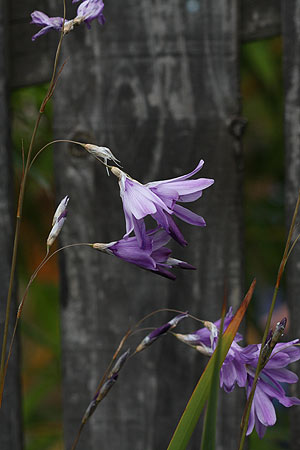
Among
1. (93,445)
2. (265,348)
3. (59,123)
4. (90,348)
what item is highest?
(59,123)

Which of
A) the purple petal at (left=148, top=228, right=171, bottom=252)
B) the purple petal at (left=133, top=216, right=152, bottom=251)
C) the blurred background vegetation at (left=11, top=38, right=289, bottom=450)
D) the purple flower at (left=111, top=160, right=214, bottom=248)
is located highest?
the purple flower at (left=111, top=160, right=214, bottom=248)

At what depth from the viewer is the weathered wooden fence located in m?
1.13

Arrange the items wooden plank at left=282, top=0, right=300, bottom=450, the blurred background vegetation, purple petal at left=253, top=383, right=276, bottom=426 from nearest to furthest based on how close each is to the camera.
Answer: purple petal at left=253, top=383, right=276, bottom=426 → wooden plank at left=282, top=0, right=300, bottom=450 → the blurred background vegetation

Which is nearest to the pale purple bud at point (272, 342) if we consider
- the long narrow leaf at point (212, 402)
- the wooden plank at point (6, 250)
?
the long narrow leaf at point (212, 402)

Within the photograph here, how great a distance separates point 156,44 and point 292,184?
12.1 inches

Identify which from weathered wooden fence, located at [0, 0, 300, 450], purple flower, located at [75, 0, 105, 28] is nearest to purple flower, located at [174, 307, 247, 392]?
purple flower, located at [75, 0, 105, 28]

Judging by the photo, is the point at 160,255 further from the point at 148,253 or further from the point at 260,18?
the point at 260,18

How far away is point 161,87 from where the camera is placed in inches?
45.0

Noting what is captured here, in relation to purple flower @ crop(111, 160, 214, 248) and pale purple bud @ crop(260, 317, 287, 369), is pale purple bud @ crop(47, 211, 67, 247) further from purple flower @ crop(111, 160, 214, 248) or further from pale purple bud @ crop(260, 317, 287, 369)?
pale purple bud @ crop(260, 317, 287, 369)

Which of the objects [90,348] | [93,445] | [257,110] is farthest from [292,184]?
[257,110]

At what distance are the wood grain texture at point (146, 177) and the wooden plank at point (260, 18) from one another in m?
0.03

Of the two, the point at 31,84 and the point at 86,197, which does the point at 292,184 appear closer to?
the point at 86,197

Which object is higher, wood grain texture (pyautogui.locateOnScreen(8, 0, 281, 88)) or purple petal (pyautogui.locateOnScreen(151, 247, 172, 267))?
wood grain texture (pyautogui.locateOnScreen(8, 0, 281, 88))

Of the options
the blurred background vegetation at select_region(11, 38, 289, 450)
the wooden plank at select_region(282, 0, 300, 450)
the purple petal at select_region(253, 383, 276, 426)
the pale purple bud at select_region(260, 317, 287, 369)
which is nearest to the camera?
the pale purple bud at select_region(260, 317, 287, 369)
